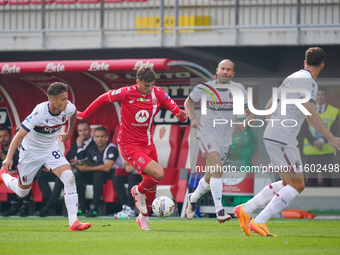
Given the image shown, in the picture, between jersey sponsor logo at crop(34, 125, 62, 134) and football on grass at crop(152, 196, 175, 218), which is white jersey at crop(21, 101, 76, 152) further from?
football on grass at crop(152, 196, 175, 218)

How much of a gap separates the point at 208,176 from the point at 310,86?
3219 millimetres

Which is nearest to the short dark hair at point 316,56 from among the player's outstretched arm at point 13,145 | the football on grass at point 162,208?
the football on grass at point 162,208

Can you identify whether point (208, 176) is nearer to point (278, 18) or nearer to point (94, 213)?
point (94, 213)

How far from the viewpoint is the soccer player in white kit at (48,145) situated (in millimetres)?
9766

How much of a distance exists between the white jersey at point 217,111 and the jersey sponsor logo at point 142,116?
4.08ft

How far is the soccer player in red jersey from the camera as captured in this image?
10.1 m

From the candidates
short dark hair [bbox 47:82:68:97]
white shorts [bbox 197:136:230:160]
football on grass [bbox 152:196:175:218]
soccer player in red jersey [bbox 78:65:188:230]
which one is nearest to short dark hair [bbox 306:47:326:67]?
soccer player in red jersey [bbox 78:65:188:230]

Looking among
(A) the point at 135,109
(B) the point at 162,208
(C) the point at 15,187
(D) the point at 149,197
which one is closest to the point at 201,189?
(B) the point at 162,208

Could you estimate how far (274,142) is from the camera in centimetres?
896

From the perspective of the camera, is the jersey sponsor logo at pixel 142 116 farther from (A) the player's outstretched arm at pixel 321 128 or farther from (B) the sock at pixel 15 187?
(A) the player's outstretched arm at pixel 321 128

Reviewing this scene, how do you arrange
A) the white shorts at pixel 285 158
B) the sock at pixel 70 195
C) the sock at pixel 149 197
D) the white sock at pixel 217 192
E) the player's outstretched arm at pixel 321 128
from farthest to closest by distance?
the white sock at pixel 217 192 → the sock at pixel 149 197 → the sock at pixel 70 195 → the white shorts at pixel 285 158 → the player's outstretched arm at pixel 321 128

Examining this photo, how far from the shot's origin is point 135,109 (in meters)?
10.2

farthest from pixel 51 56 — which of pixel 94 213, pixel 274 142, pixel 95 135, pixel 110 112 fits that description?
pixel 274 142

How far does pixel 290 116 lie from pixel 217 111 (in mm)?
2684
